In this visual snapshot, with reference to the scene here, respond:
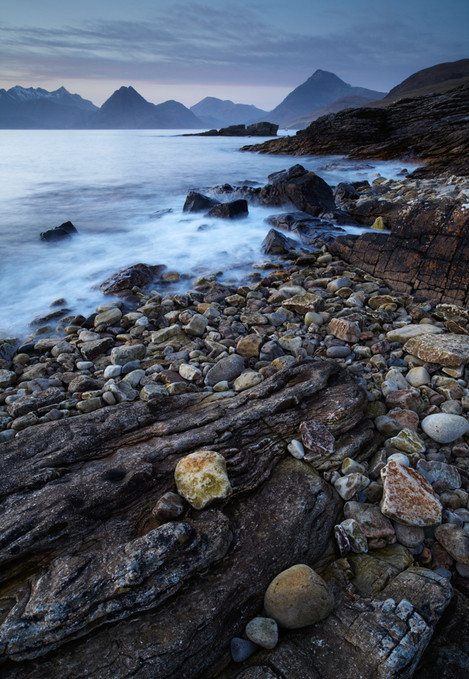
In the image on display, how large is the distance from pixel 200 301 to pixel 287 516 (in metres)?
4.11

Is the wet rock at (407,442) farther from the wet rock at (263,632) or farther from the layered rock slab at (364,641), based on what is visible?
the wet rock at (263,632)

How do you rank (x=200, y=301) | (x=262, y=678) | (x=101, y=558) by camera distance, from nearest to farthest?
(x=262, y=678), (x=101, y=558), (x=200, y=301)

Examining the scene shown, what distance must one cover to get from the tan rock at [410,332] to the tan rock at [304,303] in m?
1.11

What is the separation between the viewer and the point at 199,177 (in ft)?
72.1

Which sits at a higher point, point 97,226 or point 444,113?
point 444,113

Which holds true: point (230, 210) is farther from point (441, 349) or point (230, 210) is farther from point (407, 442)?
point (407, 442)

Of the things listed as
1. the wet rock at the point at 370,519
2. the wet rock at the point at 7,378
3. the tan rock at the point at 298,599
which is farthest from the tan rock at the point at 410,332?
the wet rock at the point at 7,378

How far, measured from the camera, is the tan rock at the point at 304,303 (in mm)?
5055

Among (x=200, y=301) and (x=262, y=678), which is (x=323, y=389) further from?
(x=200, y=301)

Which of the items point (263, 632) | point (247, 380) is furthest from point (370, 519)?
point (247, 380)

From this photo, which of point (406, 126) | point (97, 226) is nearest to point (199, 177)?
point (97, 226)

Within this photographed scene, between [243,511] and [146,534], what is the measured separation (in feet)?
1.88

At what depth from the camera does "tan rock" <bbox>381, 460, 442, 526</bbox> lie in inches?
87.2

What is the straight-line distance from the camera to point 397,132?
28375mm
